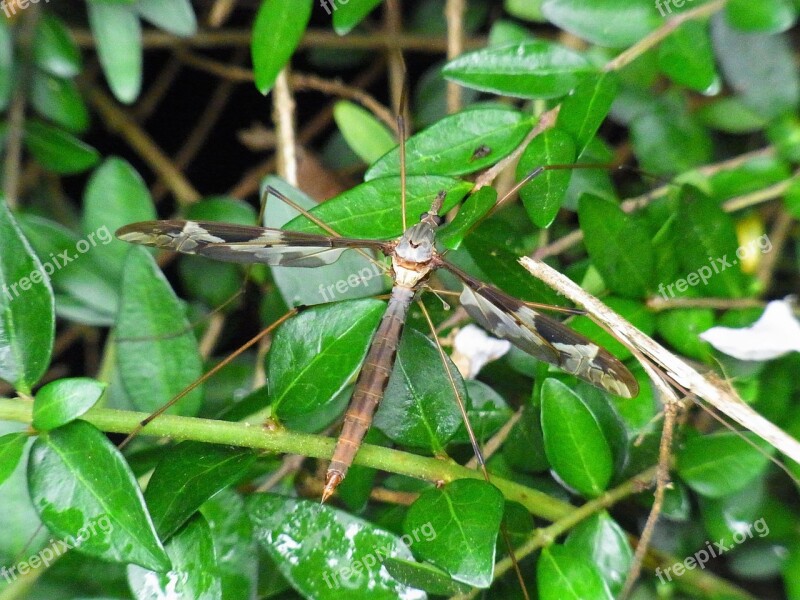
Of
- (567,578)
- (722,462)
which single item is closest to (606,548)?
(567,578)

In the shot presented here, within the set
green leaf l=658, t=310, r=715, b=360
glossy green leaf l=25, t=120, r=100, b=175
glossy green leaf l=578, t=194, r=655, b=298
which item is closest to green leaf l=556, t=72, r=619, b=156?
glossy green leaf l=578, t=194, r=655, b=298

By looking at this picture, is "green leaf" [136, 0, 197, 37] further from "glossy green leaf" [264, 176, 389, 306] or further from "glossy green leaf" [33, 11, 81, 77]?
"glossy green leaf" [264, 176, 389, 306]

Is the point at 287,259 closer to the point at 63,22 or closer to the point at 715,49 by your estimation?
the point at 63,22

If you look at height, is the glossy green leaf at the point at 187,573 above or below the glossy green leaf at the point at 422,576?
above

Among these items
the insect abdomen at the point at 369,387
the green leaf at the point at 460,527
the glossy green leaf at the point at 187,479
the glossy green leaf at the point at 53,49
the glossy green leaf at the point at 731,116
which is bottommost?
the green leaf at the point at 460,527

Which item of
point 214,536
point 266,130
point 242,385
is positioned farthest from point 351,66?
point 214,536

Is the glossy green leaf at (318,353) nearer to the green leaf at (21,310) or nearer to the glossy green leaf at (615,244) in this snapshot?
the green leaf at (21,310)

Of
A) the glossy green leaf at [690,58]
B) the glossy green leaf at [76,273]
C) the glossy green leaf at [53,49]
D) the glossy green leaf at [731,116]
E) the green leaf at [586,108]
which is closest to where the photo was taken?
the green leaf at [586,108]

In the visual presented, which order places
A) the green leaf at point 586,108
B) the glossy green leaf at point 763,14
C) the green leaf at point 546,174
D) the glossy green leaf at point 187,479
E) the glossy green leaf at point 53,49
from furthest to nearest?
1. the glossy green leaf at point 53,49
2. the glossy green leaf at point 763,14
3. the green leaf at point 586,108
4. the green leaf at point 546,174
5. the glossy green leaf at point 187,479

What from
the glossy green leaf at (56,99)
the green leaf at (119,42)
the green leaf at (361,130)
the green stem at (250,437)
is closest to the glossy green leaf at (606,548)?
the green stem at (250,437)
